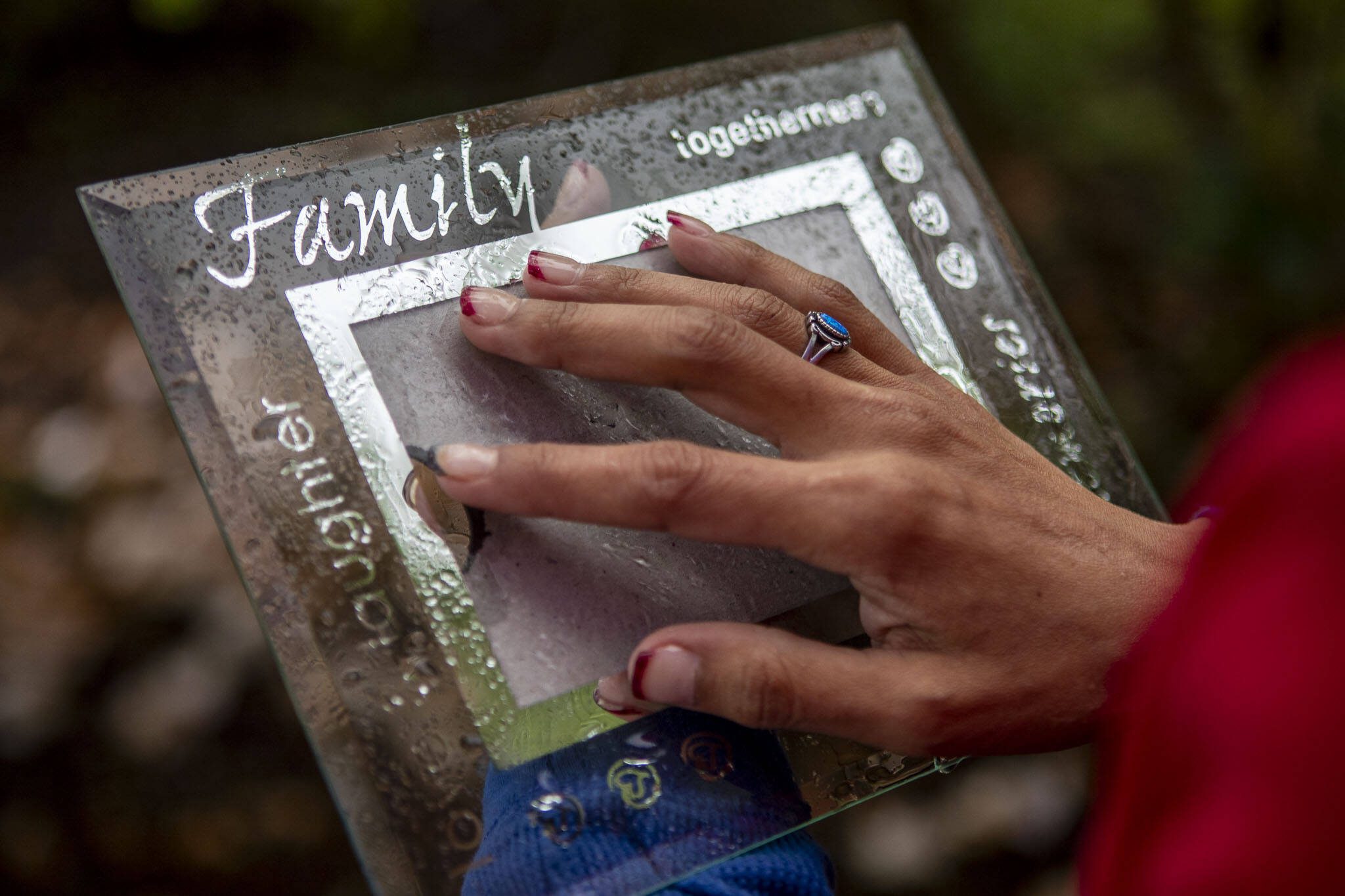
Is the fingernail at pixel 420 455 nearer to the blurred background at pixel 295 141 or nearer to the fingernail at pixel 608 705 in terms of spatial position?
the fingernail at pixel 608 705

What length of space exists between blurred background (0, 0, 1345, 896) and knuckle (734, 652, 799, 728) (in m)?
→ 1.23

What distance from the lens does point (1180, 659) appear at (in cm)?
53

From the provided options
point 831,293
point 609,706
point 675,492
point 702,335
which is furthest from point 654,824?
point 831,293

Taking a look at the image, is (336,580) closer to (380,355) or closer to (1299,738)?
(380,355)

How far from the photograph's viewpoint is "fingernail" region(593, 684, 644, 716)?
0.74m

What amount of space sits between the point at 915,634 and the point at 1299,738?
1.00 feet

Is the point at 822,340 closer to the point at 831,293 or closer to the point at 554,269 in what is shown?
the point at 831,293

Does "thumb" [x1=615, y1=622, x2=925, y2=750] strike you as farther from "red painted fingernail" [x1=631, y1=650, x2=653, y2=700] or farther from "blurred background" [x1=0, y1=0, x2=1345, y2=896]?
"blurred background" [x1=0, y1=0, x2=1345, y2=896]

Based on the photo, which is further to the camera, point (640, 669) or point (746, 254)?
point (746, 254)

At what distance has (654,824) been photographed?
0.73m

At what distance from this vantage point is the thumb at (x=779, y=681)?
2.33 ft

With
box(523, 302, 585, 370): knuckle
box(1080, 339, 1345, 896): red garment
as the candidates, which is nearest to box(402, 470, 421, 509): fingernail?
box(523, 302, 585, 370): knuckle

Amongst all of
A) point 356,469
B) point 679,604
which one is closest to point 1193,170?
point 679,604

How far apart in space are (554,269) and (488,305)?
7 centimetres
